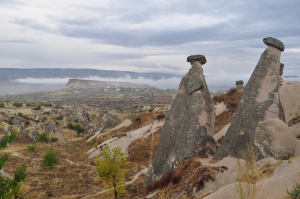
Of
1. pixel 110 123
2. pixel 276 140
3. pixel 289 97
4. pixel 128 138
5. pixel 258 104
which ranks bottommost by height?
pixel 128 138

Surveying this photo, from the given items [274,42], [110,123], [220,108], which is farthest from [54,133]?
[274,42]

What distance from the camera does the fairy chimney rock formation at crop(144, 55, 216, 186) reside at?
1338cm

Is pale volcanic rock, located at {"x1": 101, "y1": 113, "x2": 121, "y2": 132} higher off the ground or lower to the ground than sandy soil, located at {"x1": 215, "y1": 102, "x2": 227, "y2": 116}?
lower

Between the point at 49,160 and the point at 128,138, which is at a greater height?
the point at 128,138

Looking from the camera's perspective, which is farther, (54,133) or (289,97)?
(54,133)

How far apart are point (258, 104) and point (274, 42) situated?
4.11 metres

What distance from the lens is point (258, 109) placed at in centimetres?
1194

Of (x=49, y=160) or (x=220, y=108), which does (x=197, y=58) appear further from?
(x=49, y=160)

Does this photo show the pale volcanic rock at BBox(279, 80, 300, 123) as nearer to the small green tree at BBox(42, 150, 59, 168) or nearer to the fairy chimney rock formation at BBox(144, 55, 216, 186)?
the fairy chimney rock formation at BBox(144, 55, 216, 186)

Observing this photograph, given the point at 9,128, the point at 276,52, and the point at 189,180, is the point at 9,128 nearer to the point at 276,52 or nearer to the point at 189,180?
the point at 189,180

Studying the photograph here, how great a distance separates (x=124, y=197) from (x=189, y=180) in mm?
8887

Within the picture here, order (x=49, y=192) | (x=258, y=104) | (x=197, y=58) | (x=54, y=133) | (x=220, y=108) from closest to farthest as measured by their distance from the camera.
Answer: (x=258, y=104) < (x=197, y=58) < (x=49, y=192) < (x=220, y=108) < (x=54, y=133)

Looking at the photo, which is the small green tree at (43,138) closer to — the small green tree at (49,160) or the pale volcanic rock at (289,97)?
the small green tree at (49,160)

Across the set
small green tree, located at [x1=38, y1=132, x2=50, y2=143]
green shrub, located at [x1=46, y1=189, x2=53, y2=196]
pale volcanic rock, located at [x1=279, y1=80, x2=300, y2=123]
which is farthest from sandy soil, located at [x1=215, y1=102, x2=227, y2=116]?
small green tree, located at [x1=38, y1=132, x2=50, y2=143]
